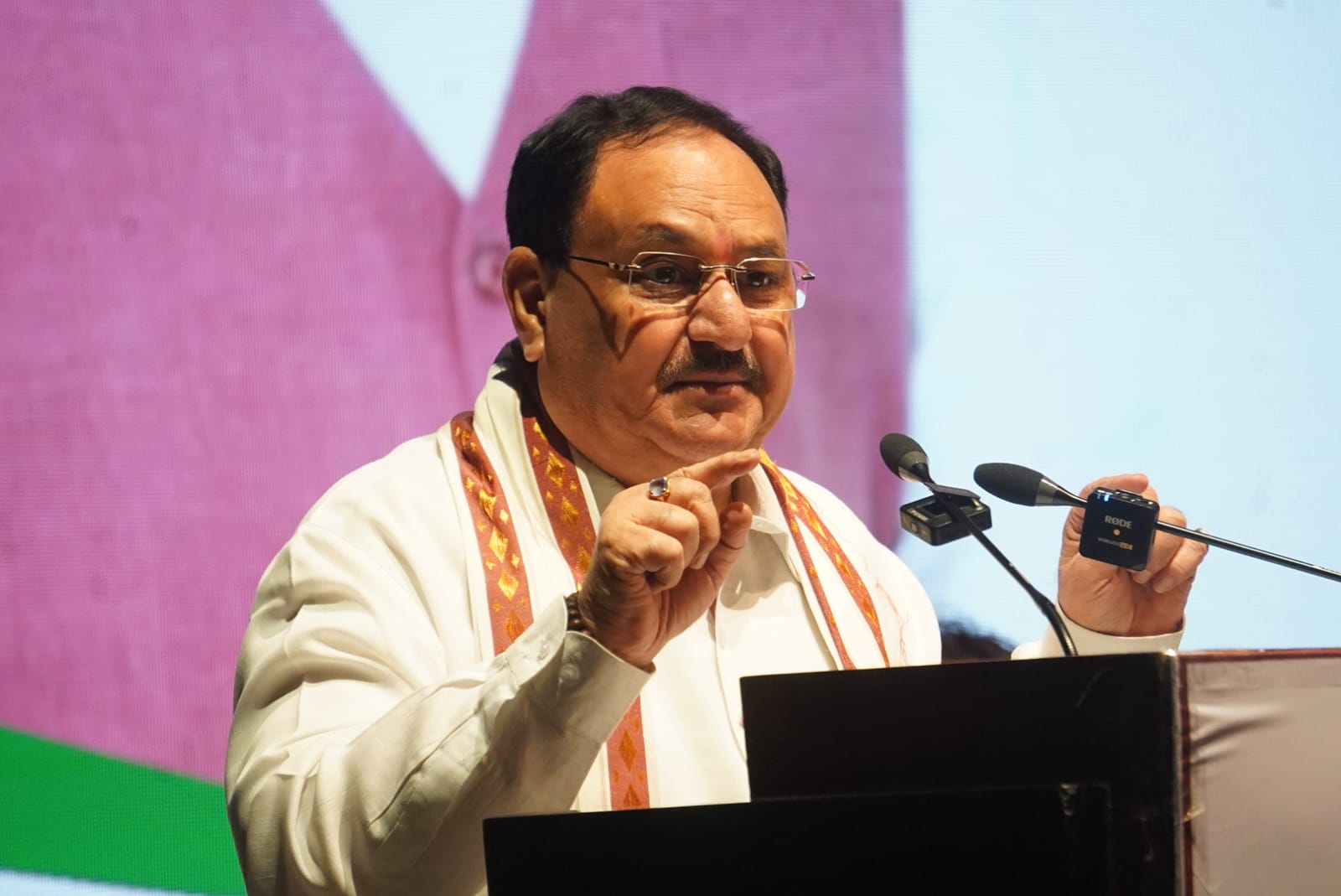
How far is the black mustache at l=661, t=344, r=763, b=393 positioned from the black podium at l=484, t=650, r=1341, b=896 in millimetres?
978

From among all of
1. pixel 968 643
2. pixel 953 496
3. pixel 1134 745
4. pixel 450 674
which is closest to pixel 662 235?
pixel 953 496

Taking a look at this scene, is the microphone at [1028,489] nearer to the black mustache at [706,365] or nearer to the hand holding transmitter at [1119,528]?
the hand holding transmitter at [1119,528]

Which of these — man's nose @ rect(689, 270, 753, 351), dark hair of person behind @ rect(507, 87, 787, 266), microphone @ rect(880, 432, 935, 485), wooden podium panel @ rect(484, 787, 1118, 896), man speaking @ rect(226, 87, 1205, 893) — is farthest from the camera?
dark hair of person behind @ rect(507, 87, 787, 266)

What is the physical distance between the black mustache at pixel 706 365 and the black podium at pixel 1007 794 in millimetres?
978

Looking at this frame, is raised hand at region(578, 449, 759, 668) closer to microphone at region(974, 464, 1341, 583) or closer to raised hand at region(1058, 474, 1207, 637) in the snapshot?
microphone at region(974, 464, 1341, 583)

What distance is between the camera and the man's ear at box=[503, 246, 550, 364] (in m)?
2.43

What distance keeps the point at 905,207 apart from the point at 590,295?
122 centimetres

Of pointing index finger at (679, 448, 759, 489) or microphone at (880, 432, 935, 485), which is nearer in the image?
pointing index finger at (679, 448, 759, 489)

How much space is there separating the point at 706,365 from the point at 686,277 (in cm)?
16

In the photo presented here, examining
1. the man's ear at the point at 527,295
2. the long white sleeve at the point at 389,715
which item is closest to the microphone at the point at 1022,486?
the long white sleeve at the point at 389,715

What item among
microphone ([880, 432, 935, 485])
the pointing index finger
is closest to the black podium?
the pointing index finger

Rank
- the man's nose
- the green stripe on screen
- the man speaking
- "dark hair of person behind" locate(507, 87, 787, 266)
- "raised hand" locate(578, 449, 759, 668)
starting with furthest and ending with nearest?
the green stripe on screen, "dark hair of person behind" locate(507, 87, 787, 266), the man's nose, the man speaking, "raised hand" locate(578, 449, 759, 668)

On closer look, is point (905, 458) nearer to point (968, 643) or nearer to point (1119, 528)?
point (1119, 528)

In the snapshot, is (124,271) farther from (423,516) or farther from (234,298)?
(423,516)
